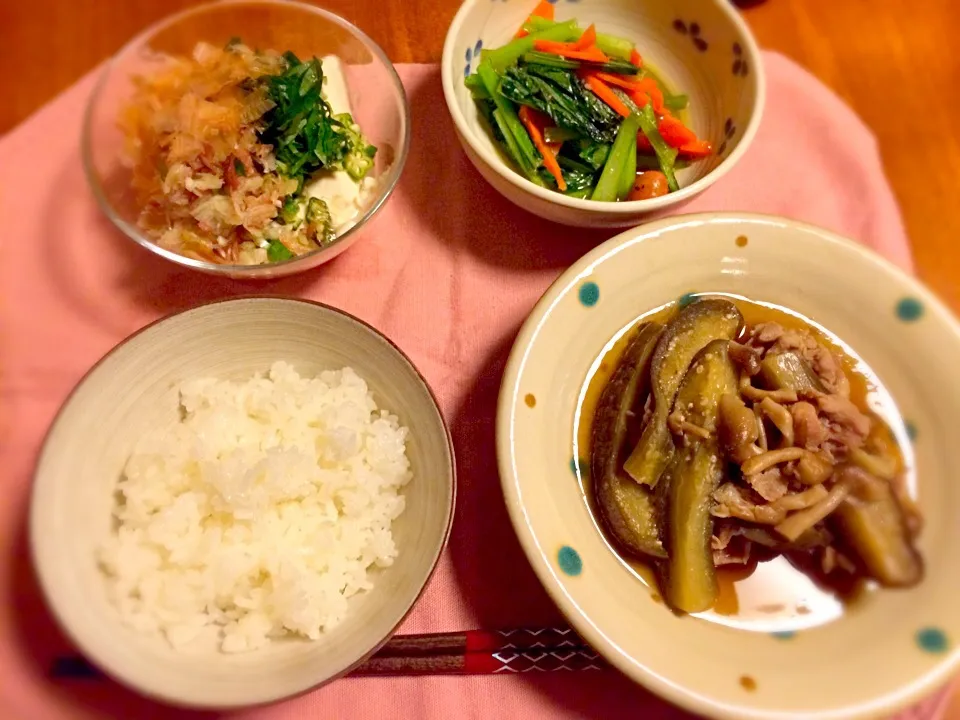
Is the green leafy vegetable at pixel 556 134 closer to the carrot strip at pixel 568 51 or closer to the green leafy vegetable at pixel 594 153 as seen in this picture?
the green leafy vegetable at pixel 594 153

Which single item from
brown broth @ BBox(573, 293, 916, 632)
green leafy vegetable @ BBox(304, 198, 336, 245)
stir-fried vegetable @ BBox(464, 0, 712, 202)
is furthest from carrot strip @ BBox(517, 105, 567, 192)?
green leafy vegetable @ BBox(304, 198, 336, 245)

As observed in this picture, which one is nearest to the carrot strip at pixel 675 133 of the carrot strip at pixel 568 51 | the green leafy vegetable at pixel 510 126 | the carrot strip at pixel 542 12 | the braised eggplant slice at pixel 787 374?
the carrot strip at pixel 568 51

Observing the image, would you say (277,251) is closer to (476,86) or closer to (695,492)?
(476,86)

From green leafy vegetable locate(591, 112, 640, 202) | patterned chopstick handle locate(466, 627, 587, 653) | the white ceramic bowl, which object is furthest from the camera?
green leafy vegetable locate(591, 112, 640, 202)

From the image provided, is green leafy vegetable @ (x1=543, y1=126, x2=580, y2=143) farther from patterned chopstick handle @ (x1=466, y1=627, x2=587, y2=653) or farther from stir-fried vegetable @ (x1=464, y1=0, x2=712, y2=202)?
patterned chopstick handle @ (x1=466, y1=627, x2=587, y2=653)

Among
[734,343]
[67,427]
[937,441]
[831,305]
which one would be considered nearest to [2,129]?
[67,427]

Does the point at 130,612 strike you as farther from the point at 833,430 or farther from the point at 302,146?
the point at 833,430

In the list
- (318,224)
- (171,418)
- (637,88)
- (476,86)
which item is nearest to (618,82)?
(637,88)
